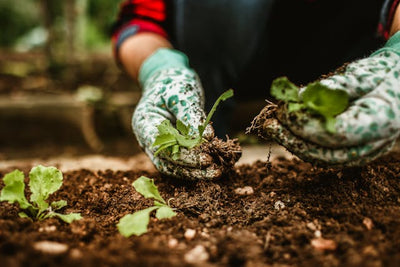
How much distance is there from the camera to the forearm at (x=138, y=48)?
6.64ft

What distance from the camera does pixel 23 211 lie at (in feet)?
3.41

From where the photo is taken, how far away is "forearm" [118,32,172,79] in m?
2.03

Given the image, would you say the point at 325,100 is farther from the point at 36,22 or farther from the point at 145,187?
the point at 36,22

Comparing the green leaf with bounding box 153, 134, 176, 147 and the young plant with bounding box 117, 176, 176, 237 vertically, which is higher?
the green leaf with bounding box 153, 134, 176, 147

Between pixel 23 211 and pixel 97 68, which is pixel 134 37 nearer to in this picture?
pixel 23 211

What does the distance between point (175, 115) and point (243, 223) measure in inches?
20.1

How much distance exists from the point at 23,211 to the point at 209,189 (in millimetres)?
627

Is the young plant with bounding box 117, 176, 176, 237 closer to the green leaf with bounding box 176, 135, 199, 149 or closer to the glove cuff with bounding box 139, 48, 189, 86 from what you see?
the green leaf with bounding box 176, 135, 199, 149

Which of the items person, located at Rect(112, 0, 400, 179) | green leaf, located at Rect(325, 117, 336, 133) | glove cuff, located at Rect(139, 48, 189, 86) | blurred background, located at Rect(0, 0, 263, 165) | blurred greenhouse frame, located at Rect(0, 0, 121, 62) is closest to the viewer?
green leaf, located at Rect(325, 117, 336, 133)

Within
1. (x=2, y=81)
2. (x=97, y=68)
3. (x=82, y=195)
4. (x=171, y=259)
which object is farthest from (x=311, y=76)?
(x=2, y=81)

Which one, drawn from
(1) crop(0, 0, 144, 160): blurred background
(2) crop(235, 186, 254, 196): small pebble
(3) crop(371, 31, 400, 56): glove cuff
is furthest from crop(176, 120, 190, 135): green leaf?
(1) crop(0, 0, 144, 160): blurred background

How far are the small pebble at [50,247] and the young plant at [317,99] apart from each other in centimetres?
70

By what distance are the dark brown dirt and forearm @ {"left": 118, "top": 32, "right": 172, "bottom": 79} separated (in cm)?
97

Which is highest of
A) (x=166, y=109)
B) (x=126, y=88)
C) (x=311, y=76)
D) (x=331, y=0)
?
(x=126, y=88)
